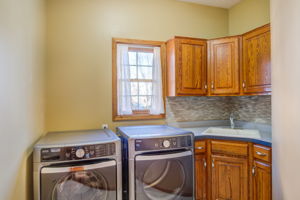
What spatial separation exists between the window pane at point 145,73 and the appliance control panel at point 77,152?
1.24 metres

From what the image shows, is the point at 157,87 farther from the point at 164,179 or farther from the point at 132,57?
the point at 164,179

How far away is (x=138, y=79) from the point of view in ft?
8.89

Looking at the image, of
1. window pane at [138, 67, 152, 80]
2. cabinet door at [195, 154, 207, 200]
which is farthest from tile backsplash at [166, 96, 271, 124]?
cabinet door at [195, 154, 207, 200]

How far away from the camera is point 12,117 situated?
1317 millimetres

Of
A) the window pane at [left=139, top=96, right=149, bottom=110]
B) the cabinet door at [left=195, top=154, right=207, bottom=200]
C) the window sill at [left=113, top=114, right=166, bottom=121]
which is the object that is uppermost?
the window pane at [left=139, top=96, right=149, bottom=110]

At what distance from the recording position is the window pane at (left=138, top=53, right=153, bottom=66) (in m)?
2.72

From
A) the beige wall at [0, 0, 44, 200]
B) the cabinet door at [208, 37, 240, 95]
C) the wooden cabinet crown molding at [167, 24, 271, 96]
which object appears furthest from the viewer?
the cabinet door at [208, 37, 240, 95]

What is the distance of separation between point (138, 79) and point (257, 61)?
149 centimetres

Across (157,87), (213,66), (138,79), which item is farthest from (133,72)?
(213,66)

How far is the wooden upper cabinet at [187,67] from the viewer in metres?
2.55

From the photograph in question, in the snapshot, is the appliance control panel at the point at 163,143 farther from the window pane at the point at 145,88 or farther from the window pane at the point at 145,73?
the window pane at the point at 145,73

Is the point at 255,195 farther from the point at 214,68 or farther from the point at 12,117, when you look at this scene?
the point at 12,117

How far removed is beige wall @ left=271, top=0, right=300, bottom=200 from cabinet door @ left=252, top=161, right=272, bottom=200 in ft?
0.49

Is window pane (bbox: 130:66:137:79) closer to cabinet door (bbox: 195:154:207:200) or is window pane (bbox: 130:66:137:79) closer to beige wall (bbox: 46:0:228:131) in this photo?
beige wall (bbox: 46:0:228:131)
